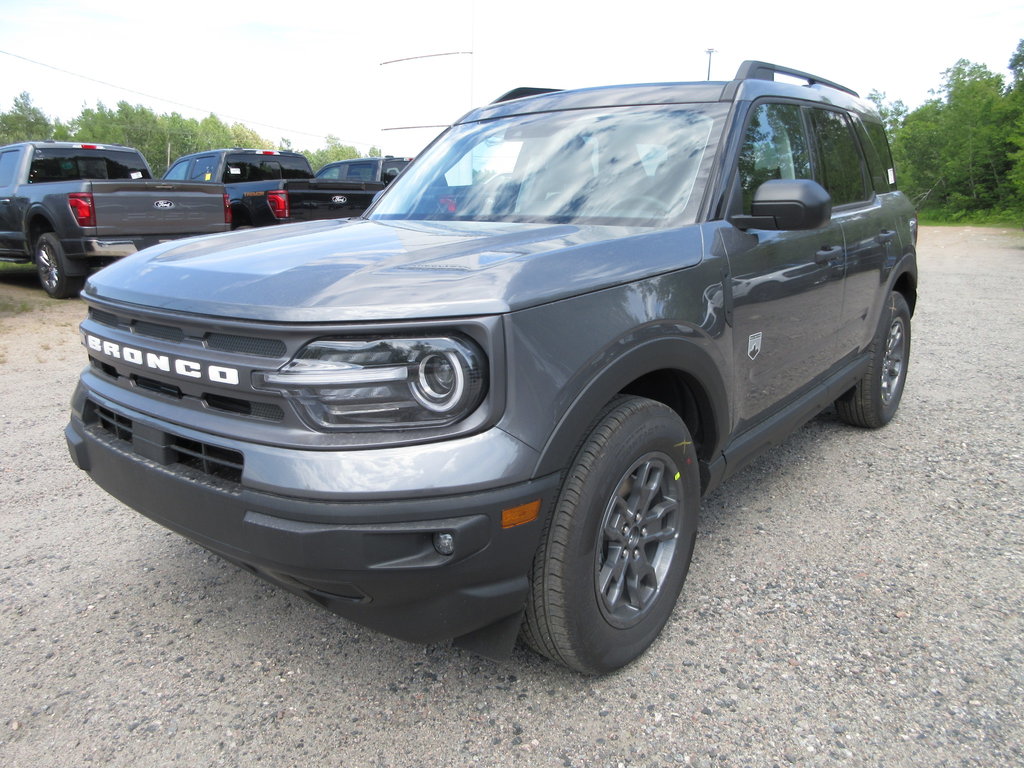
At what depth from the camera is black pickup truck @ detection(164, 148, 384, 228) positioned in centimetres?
1152

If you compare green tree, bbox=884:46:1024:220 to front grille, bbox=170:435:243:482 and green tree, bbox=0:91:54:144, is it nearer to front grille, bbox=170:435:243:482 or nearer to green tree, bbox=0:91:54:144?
front grille, bbox=170:435:243:482

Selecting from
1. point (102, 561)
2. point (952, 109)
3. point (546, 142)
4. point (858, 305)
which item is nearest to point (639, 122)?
point (546, 142)

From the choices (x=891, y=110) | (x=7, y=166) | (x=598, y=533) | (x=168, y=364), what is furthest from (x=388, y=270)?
(x=891, y=110)

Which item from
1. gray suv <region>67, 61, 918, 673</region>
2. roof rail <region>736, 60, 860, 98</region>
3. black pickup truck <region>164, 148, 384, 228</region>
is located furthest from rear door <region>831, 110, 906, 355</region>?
black pickup truck <region>164, 148, 384, 228</region>

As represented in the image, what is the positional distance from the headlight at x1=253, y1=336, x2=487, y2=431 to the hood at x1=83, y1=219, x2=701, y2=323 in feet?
0.26

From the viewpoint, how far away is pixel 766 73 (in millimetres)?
3426

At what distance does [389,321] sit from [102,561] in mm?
2091

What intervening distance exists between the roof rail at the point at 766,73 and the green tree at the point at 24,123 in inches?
3534

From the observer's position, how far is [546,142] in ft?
10.6

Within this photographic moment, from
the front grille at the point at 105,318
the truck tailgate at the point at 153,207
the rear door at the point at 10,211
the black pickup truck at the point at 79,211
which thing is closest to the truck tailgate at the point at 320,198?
the black pickup truck at the point at 79,211

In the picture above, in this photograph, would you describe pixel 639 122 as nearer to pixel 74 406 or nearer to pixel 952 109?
pixel 74 406

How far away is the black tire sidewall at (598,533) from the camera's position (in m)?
2.07

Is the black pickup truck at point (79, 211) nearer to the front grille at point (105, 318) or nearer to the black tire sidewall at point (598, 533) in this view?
the front grille at point (105, 318)

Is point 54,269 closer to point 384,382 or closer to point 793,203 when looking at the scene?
point 384,382
